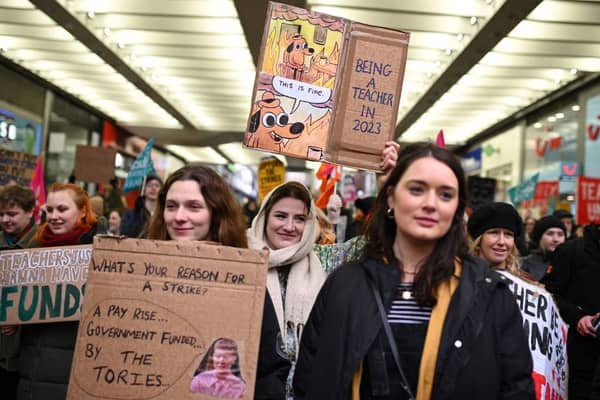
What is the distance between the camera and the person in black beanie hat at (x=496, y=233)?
4.10 meters

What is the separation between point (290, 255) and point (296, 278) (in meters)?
0.12

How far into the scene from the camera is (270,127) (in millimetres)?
3604

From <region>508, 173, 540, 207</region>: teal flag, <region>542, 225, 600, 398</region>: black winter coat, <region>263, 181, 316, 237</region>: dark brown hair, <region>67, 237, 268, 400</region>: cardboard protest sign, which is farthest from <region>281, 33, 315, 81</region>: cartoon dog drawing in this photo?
<region>508, 173, 540, 207</region>: teal flag

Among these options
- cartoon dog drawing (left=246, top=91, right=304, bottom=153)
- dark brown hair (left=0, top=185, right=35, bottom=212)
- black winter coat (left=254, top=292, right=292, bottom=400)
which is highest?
cartoon dog drawing (left=246, top=91, right=304, bottom=153)

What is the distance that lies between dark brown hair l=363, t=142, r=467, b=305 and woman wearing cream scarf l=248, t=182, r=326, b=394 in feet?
3.46

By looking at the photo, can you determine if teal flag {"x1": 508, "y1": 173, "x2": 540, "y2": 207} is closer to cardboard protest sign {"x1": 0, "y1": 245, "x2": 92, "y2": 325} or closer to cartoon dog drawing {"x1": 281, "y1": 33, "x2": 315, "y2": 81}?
cartoon dog drawing {"x1": 281, "y1": 33, "x2": 315, "y2": 81}

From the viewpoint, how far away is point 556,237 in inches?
295

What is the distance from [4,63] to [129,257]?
1730cm

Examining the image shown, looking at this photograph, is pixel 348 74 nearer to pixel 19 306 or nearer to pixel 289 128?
pixel 289 128

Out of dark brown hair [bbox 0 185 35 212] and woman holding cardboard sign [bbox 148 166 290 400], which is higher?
woman holding cardboard sign [bbox 148 166 290 400]

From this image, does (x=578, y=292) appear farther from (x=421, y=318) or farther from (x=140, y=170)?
(x=140, y=170)

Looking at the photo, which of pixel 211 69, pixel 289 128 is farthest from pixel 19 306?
pixel 211 69

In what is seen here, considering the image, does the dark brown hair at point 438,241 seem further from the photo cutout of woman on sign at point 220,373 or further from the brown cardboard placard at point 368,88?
the brown cardboard placard at point 368,88

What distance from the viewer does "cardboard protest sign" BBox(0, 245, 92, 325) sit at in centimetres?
339
